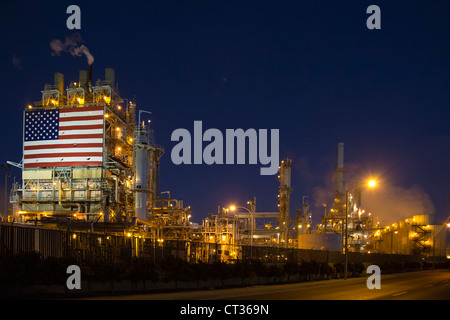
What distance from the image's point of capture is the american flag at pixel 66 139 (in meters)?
59.8

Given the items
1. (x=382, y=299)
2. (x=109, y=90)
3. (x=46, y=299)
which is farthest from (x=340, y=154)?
(x=46, y=299)

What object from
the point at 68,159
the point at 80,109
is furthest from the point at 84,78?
the point at 68,159

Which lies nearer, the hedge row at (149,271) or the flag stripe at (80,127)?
the hedge row at (149,271)

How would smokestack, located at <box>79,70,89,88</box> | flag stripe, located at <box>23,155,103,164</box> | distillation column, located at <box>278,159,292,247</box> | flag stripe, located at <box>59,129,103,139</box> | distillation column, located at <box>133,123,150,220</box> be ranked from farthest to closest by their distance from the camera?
distillation column, located at <box>278,159,292,247</box>, smokestack, located at <box>79,70,89,88</box>, distillation column, located at <box>133,123,150,220</box>, flag stripe, located at <box>59,129,103,139</box>, flag stripe, located at <box>23,155,103,164</box>

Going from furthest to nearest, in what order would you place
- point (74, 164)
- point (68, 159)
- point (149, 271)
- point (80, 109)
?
point (80, 109), point (74, 164), point (68, 159), point (149, 271)

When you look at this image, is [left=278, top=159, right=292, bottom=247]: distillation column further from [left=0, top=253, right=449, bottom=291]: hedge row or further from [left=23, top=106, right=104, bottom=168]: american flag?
[left=0, top=253, right=449, bottom=291]: hedge row

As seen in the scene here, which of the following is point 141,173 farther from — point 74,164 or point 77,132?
point 77,132

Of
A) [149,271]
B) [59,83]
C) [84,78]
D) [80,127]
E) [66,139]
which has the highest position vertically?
[84,78]

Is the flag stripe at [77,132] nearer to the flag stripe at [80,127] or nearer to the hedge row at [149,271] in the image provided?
the flag stripe at [80,127]

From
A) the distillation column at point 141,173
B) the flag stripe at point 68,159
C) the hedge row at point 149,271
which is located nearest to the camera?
the hedge row at point 149,271

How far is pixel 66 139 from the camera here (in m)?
60.2

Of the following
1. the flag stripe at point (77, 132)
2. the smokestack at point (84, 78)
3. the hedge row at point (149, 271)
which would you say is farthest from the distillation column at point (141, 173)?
the hedge row at point (149, 271)

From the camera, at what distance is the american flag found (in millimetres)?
59844

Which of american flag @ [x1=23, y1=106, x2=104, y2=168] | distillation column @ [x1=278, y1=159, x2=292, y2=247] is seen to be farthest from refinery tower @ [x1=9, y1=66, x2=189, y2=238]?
distillation column @ [x1=278, y1=159, x2=292, y2=247]
